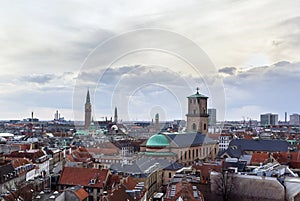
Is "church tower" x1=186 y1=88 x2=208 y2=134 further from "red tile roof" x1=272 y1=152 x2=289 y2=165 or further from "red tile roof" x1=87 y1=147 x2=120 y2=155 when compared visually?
"red tile roof" x1=272 y1=152 x2=289 y2=165

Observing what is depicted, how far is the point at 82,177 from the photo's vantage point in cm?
2277

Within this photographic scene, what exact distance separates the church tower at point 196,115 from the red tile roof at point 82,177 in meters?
24.1

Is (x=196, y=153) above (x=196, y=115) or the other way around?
the other way around

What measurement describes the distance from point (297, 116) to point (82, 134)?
408ft

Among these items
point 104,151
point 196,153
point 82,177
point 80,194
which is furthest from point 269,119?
point 80,194

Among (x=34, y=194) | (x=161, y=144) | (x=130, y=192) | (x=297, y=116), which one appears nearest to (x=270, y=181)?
(x=130, y=192)

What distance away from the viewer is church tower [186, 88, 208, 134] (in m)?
45.9

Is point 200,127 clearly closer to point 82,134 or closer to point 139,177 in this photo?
point 139,177

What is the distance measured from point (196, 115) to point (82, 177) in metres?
25.6

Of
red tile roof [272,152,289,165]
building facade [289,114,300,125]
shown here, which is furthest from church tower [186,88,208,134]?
building facade [289,114,300,125]

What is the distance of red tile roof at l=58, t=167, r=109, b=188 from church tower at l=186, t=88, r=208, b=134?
24.1 meters

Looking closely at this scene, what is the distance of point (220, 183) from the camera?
2062 centimetres

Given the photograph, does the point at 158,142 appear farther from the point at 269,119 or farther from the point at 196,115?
the point at 269,119

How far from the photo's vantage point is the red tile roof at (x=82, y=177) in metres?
22.2
